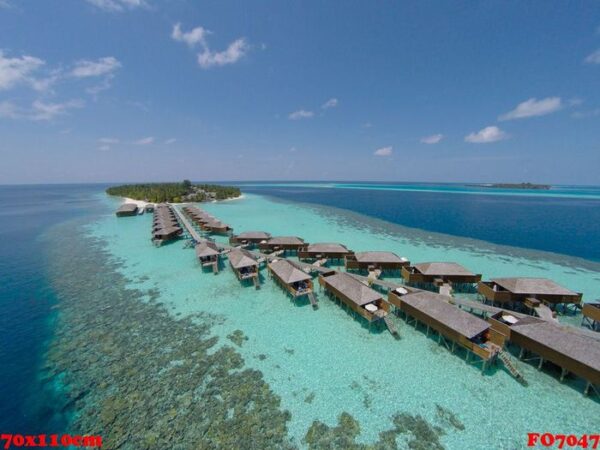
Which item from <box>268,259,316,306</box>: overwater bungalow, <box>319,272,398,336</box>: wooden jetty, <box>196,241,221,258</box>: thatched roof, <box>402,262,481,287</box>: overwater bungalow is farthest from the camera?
<box>196,241,221,258</box>: thatched roof

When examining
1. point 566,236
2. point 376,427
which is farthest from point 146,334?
point 566,236

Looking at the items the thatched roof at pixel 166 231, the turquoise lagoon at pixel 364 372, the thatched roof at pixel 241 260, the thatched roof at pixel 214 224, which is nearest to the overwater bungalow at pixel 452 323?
the turquoise lagoon at pixel 364 372

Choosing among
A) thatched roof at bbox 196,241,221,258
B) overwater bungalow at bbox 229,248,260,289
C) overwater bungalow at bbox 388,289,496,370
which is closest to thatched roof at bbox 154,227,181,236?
thatched roof at bbox 196,241,221,258

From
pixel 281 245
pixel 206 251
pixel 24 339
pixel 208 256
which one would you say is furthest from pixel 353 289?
pixel 24 339

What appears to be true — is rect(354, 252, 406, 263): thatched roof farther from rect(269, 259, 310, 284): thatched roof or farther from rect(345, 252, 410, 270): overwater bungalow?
rect(269, 259, 310, 284): thatched roof

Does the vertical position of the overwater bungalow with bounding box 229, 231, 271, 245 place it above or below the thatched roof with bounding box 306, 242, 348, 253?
below

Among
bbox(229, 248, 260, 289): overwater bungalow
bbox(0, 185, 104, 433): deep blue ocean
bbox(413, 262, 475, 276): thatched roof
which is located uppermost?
bbox(413, 262, 475, 276): thatched roof

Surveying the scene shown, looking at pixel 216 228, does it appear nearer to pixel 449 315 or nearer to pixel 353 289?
pixel 353 289
